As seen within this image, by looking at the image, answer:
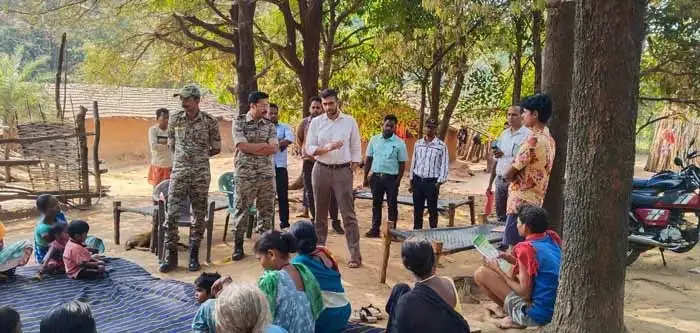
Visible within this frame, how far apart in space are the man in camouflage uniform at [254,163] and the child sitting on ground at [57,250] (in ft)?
5.64

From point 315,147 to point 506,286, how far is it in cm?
260

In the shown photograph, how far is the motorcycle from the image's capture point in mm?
6535

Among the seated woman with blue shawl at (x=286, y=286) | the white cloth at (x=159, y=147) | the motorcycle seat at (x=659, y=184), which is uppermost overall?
the white cloth at (x=159, y=147)

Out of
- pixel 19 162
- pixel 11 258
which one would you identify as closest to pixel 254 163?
pixel 11 258

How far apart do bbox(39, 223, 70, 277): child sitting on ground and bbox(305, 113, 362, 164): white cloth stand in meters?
2.50

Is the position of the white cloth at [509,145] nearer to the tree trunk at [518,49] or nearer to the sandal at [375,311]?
the sandal at [375,311]

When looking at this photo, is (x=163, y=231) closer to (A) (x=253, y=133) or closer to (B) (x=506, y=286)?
(A) (x=253, y=133)

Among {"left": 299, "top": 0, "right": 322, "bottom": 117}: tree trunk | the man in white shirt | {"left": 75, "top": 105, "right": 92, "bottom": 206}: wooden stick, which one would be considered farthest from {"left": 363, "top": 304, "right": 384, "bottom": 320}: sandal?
{"left": 75, "top": 105, "right": 92, "bottom": 206}: wooden stick

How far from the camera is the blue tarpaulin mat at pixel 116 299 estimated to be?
14.1 ft

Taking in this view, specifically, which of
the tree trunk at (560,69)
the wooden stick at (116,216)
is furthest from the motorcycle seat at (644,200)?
the wooden stick at (116,216)

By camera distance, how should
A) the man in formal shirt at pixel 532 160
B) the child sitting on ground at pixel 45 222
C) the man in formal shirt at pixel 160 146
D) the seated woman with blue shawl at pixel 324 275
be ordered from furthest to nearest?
the man in formal shirt at pixel 160 146
the child sitting on ground at pixel 45 222
the man in formal shirt at pixel 532 160
the seated woman with blue shawl at pixel 324 275

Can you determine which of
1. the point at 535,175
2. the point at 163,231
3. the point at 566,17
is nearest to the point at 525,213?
the point at 535,175

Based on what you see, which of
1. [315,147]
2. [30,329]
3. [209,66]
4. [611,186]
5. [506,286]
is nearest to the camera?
[611,186]

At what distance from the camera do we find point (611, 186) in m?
3.64
